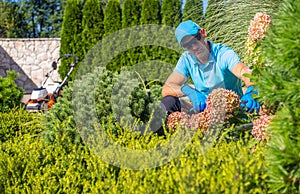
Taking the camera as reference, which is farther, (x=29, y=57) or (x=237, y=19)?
(x=29, y=57)

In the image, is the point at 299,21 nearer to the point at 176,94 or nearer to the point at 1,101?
the point at 176,94

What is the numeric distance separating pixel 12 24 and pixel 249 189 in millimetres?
22612

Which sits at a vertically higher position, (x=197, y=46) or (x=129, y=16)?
(x=197, y=46)

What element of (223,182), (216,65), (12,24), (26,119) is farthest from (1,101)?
(12,24)

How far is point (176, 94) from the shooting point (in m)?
2.62

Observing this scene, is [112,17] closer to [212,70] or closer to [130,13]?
[130,13]

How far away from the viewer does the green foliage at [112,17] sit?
35.5ft

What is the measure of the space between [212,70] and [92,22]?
884cm

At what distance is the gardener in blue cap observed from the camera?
253 cm

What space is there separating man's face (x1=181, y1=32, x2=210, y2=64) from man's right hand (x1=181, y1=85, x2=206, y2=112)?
22 centimetres

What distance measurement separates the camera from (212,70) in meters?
2.71

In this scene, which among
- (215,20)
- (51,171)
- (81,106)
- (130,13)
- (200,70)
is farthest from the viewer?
(130,13)

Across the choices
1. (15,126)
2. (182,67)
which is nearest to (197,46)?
(182,67)

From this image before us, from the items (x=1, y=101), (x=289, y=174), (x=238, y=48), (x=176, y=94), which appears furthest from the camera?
(x=1, y=101)
